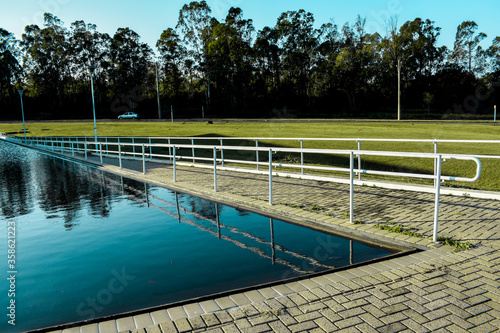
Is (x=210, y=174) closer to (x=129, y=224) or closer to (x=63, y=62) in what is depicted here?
(x=129, y=224)

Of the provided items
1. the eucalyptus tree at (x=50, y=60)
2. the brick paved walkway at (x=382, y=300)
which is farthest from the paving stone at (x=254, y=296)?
the eucalyptus tree at (x=50, y=60)

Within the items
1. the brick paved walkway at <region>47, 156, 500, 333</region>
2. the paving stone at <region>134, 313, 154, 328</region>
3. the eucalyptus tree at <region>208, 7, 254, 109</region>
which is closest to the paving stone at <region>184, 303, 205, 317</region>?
the brick paved walkway at <region>47, 156, 500, 333</region>

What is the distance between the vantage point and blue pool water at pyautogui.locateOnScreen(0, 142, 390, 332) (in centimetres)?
411

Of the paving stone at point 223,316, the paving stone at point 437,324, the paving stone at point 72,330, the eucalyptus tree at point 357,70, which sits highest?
the eucalyptus tree at point 357,70

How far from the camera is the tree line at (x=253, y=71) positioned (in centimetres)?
5803

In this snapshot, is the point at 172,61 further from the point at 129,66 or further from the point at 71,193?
the point at 71,193

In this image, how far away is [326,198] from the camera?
318 inches

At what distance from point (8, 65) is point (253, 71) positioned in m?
56.8

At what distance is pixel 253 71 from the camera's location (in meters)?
70.4

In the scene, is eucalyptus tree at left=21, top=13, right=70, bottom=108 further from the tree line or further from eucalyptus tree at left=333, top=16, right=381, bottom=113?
eucalyptus tree at left=333, top=16, right=381, bottom=113

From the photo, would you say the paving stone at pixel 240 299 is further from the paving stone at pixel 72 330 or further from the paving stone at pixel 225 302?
the paving stone at pixel 72 330

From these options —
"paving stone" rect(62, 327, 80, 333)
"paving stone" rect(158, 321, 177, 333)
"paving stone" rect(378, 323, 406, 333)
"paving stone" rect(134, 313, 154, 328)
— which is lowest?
"paving stone" rect(62, 327, 80, 333)

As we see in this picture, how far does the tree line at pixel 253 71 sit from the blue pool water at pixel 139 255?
4725cm

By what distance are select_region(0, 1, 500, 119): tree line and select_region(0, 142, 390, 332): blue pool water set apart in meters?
47.3
